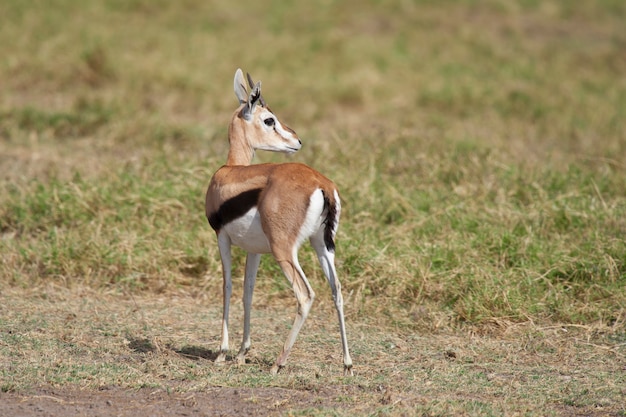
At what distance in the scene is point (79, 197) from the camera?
6.59 m

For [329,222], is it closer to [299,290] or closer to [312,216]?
[312,216]

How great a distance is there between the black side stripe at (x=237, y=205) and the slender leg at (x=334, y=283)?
34 centimetres

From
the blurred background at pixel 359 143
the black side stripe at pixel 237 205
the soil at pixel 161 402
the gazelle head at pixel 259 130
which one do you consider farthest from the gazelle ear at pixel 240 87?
the soil at pixel 161 402

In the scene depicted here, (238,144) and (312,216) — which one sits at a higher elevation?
(238,144)

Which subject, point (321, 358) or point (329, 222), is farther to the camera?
point (321, 358)

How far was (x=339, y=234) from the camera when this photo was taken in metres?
6.28

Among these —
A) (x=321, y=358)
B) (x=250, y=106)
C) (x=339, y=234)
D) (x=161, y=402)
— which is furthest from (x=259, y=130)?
(x=161, y=402)

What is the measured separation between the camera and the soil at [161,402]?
3.83 metres

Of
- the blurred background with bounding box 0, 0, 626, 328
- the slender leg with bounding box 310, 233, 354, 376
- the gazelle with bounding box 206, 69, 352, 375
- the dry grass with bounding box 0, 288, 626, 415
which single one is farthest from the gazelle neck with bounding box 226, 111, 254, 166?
the blurred background with bounding box 0, 0, 626, 328

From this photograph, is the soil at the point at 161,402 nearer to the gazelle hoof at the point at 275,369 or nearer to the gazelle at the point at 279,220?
the gazelle hoof at the point at 275,369

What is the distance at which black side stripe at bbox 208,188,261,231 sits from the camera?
441 centimetres

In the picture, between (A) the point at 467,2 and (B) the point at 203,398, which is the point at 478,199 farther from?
(A) the point at 467,2

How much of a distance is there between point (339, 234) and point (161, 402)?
2.56m

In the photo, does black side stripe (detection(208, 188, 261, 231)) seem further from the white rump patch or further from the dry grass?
the dry grass
